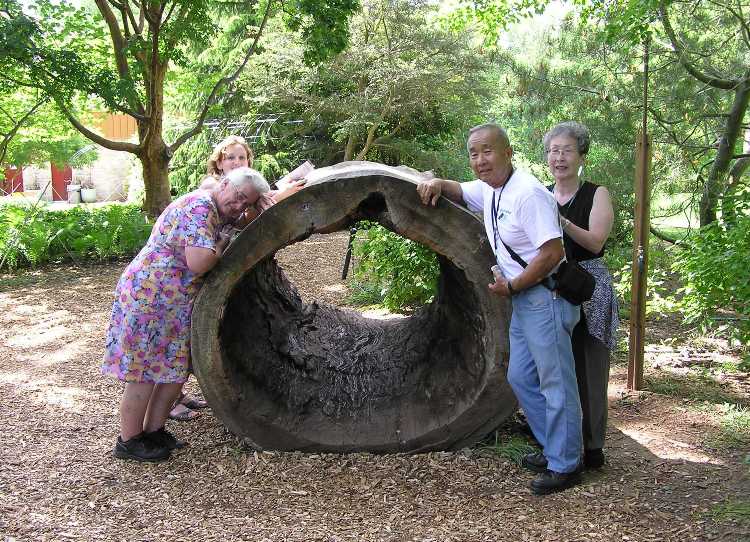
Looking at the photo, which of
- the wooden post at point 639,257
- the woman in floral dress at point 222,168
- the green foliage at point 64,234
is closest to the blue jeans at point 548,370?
the woman in floral dress at point 222,168

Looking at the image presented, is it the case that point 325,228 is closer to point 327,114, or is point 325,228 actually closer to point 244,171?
point 244,171

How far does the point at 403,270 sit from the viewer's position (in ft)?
23.1

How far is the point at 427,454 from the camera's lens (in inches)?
154

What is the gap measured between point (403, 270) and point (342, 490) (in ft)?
12.1

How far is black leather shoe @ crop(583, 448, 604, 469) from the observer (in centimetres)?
369

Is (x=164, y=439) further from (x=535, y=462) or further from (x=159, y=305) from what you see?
(x=535, y=462)

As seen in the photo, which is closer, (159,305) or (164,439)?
(159,305)

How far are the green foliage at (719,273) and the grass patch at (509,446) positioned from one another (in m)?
1.73

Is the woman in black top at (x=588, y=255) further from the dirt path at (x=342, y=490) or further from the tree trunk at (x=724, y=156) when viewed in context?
the tree trunk at (x=724, y=156)

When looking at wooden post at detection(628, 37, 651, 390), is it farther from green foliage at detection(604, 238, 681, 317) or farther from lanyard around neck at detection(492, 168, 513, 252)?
lanyard around neck at detection(492, 168, 513, 252)

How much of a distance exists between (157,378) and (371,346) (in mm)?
1663

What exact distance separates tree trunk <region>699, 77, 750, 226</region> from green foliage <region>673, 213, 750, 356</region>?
1.33m

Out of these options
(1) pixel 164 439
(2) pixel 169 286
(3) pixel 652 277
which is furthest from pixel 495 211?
(3) pixel 652 277

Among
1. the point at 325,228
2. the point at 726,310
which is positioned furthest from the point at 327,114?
the point at 325,228
